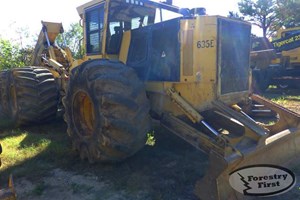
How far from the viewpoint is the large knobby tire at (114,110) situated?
12.7 feet

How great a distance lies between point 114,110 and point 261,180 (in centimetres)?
194

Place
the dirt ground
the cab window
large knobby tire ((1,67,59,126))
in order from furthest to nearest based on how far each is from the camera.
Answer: large knobby tire ((1,67,59,126)) → the cab window → the dirt ground

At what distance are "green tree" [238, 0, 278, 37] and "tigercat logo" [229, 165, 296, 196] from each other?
31.5m

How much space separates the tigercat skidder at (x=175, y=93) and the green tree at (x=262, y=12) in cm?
3026

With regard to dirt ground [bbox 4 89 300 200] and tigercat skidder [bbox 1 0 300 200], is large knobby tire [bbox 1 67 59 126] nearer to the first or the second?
tigercat skidder [bbox 1 0 300 200]

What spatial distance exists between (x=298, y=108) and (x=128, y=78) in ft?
22.2

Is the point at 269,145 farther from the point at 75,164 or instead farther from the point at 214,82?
the point at 75,164

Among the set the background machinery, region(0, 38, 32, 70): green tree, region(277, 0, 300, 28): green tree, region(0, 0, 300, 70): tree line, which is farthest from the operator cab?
region(277, 0, 300, 28): green tree

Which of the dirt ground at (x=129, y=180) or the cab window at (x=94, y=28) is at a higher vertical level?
the cab window at (x=94, y=28)

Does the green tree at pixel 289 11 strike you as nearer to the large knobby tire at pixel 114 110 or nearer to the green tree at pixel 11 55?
the green tree at pixel 11 55

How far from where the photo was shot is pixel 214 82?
14.2 feet

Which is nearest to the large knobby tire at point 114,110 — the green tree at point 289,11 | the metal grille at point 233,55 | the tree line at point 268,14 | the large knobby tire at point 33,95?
the metal grille at point 233,55

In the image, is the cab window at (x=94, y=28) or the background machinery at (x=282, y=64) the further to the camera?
the background machinery at (x=282, y=64)

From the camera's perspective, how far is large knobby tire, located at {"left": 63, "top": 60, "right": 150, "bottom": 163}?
152 inches
